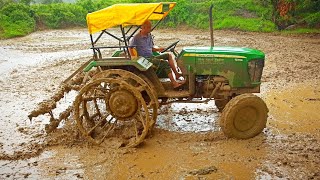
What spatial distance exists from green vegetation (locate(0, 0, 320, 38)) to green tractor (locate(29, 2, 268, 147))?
1294cm

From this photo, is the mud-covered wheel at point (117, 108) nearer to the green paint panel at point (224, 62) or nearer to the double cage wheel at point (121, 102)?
the double cage wheel at point (121, 102)

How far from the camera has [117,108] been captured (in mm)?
6234

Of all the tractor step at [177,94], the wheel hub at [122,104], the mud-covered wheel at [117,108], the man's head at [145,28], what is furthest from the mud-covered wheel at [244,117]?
the man's head at [145,28]

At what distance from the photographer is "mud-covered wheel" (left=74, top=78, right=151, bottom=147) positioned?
6080 millimetres

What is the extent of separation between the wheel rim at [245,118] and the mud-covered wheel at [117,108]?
1.52m

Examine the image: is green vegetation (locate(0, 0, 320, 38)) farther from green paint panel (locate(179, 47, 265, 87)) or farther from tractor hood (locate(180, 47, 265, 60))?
green paint panel (locate(179, 47, 265, 87))

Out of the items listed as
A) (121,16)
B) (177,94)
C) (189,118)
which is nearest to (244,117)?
(177,94)

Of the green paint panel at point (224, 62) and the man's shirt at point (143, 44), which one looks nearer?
the green paint panel at point (224, 62)

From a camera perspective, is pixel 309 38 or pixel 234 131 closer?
pixel 234 131

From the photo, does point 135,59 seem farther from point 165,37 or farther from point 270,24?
point 270,24

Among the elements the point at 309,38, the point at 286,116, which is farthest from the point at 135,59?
the point at 309,38

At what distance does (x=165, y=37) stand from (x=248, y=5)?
6.09 m

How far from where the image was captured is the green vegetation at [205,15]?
60.8ft

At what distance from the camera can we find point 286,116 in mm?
7590
